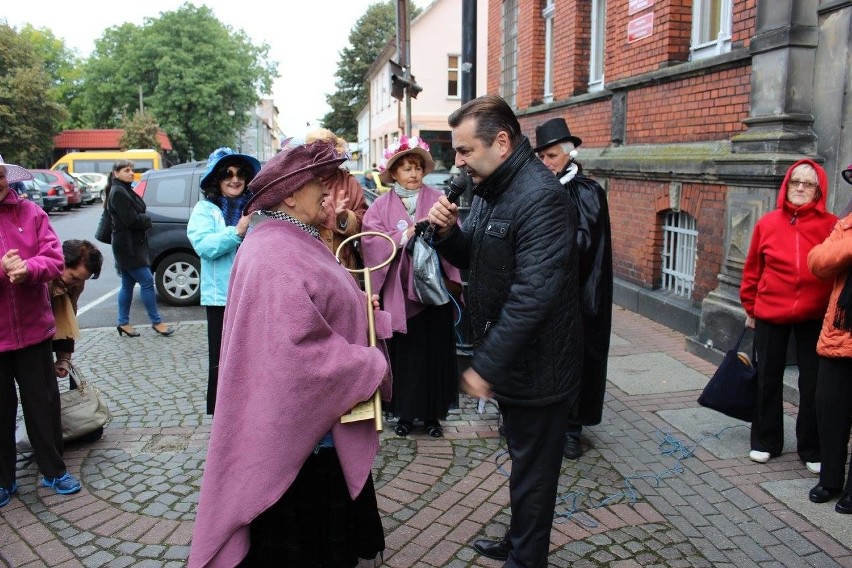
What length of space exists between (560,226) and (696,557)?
187 cm

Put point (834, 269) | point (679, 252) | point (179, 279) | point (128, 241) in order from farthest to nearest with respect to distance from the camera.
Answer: point (179, 279) → point (128, 241) → point (679, 252) → point (834, 269)

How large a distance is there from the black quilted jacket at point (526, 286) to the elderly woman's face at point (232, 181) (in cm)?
218

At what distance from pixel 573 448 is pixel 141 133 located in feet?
149

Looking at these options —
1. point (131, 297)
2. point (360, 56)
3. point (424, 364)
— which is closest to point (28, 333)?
point (424, 364)

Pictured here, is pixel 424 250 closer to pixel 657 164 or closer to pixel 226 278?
pixel 226 278

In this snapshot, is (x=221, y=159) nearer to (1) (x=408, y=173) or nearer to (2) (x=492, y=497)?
(1) (x=408, y=173)

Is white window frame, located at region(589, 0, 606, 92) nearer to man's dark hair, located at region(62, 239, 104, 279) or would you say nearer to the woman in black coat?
the woman in black coat

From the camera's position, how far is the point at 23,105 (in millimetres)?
39531

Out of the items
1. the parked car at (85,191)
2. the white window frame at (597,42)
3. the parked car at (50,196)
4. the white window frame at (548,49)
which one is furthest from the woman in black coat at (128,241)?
the parked car at (85,191)

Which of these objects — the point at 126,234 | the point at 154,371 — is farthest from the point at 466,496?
the point at 126,234

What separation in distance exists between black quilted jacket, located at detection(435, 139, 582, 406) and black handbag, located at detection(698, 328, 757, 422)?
197 cm

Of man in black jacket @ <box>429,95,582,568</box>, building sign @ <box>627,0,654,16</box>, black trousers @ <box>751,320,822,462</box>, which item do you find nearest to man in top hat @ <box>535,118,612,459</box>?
black trousers @ <box>751,320,822,462</box>

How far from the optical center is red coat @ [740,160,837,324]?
4.10 m

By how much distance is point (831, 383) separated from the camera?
3.80m
